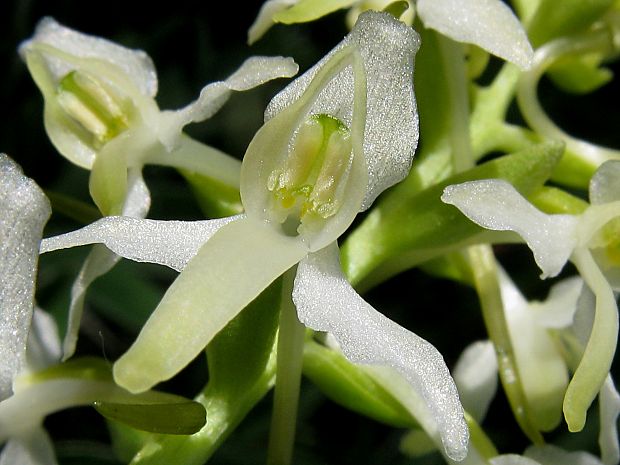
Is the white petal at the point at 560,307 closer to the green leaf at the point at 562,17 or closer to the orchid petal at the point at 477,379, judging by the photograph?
the orchid petal at the point at 477,379

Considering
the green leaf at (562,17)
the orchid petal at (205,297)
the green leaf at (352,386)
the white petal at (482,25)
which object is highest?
the white petal at (482,25)

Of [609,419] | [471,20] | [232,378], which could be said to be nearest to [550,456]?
[609,419]

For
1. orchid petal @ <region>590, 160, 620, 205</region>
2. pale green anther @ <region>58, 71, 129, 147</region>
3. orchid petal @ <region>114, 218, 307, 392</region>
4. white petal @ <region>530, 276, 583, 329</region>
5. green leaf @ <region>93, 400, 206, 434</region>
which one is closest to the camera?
orchid petal @ <region>114, 218, 307, 392</region>

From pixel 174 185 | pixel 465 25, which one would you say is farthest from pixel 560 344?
pixel 174 185

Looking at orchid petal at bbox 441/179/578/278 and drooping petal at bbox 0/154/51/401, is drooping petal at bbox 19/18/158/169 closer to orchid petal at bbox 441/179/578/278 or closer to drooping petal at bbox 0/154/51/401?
drooping petal at bbox 0/154/51/401

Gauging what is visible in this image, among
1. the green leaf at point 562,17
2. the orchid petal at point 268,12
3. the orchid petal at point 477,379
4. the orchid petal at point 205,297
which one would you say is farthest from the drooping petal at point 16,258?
the green leaf at point 562,17

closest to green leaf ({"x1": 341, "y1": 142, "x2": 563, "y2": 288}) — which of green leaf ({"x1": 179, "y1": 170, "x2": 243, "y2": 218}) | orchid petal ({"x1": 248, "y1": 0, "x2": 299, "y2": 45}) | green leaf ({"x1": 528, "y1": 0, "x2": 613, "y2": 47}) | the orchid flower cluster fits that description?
the orchid flower cluster

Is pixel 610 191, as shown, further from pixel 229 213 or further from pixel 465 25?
pixel 229 213

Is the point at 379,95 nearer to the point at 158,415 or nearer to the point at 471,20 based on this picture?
the point at 471,20
